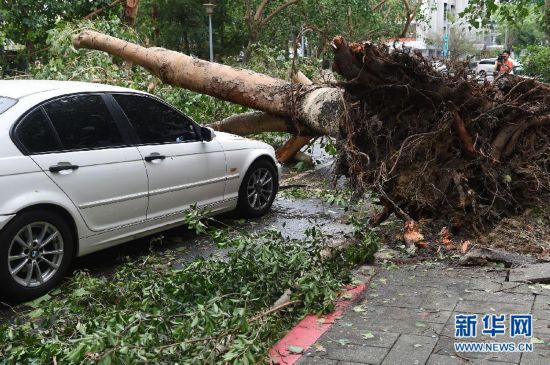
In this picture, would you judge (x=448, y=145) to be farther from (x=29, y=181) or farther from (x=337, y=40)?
(x=29, y=181)

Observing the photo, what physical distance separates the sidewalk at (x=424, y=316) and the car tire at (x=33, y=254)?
2.40m

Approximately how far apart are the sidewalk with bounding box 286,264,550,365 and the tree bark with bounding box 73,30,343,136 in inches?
87.4

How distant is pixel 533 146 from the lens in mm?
6324

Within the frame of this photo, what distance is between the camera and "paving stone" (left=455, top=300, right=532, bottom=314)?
13.3ft

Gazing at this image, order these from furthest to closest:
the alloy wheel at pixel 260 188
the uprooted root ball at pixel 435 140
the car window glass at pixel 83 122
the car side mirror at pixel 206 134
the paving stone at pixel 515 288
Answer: the alloy wheel at pixel 260 188 < the car side mirror at pixel 206 134 < the uprooted root ball at pixel 435 140 < the car window glass at pixel 83 122 < the paving stone at pixel 515 288

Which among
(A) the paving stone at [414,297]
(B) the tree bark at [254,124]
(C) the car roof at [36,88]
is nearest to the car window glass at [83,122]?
(C) the car roof at [36,88]

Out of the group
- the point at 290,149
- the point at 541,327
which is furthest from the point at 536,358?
the point at 290,149

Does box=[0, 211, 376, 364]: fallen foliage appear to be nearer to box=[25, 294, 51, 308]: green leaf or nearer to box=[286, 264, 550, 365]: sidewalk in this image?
box=[25, 294, 51, 308]: green leaf

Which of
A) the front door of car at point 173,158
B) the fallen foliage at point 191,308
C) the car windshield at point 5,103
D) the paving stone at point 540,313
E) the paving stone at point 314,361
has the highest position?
the car windshield at point 5,103

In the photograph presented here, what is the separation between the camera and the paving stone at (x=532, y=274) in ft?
14.9

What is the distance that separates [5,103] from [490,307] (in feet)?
13.4

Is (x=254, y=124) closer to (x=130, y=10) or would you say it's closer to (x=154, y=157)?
(x=154, y=157)

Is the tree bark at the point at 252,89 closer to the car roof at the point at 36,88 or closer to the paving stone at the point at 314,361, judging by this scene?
the car roof at the point at 36,88

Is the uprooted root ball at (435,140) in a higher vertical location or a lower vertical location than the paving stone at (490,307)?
higher
